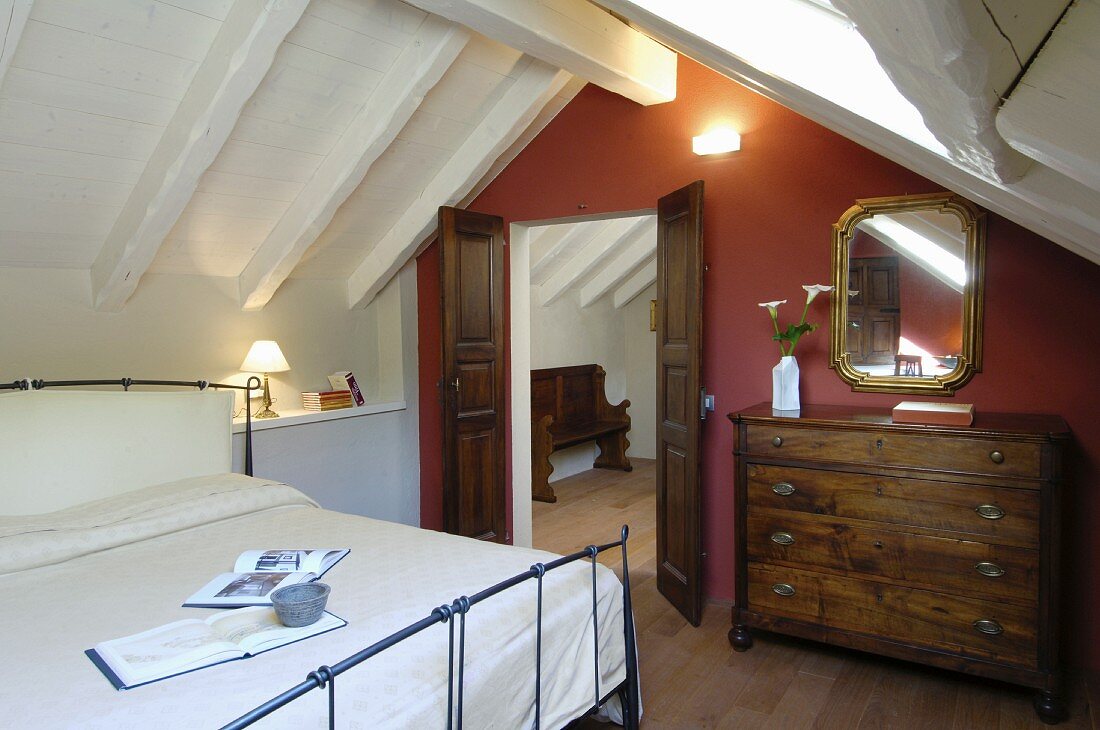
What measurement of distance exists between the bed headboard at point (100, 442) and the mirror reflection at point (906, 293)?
315 centimetres

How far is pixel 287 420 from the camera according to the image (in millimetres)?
4457

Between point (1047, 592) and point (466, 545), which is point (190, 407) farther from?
point (1047, 592)

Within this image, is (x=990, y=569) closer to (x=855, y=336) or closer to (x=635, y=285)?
(x=855, y=336)

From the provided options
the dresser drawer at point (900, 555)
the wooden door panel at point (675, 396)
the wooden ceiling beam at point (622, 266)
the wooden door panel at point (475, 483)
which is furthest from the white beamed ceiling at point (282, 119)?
the wooden ceiling beam at point (622, 266)

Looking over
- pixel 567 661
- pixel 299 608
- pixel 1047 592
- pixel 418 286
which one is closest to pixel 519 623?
pixel 567 661

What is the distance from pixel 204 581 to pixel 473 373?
7.67 ft

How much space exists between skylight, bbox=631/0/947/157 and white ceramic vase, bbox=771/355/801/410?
5.96 ft

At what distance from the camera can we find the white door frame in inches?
190

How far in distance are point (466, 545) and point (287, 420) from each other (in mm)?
2169

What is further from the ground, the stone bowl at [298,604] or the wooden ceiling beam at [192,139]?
the wooden ceiling beam at [192,139]

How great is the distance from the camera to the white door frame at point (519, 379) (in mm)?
4816

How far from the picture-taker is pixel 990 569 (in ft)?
9.39

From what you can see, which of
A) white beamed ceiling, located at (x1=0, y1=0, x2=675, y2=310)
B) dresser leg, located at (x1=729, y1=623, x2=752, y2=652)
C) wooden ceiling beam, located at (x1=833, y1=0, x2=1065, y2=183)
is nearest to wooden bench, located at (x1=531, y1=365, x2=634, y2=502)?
white beamed ceiling, located at (x1=0, y1=0, x2=675, y2=310)

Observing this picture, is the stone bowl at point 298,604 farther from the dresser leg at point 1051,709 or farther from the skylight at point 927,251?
the skylight at point 927,251
